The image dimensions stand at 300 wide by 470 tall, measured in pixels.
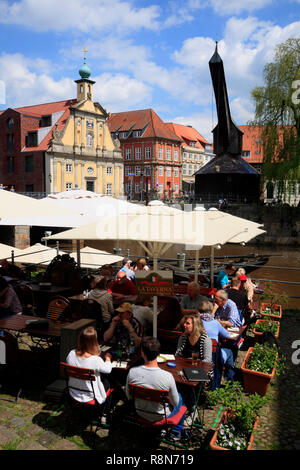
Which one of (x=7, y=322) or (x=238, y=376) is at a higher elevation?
(x=7, y=322)

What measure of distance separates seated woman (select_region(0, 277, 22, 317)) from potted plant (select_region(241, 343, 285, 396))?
3832mm

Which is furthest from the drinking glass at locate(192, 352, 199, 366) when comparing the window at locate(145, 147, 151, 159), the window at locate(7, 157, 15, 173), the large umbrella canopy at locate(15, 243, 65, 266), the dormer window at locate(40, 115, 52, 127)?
the window at locate(145, 147, 151, 159)

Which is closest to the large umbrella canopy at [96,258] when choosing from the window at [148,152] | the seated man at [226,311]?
the seated man at [226,311]

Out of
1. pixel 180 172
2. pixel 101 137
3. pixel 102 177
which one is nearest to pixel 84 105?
pixel 101 137

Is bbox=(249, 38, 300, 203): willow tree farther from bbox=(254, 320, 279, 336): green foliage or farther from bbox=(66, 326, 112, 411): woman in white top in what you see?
bbox=(66, 326, 112, 411): woman in white top

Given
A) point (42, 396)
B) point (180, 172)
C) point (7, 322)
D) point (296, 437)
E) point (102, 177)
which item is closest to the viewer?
point (296, 437)

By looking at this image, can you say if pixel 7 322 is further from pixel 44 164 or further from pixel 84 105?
pixel 84 105

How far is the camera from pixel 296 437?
14.2ft

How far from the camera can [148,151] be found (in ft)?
211

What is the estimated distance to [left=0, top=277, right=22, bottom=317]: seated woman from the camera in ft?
20.9

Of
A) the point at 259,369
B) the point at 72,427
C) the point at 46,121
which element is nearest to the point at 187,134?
the point at 46,121

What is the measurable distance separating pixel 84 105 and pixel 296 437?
47583mm

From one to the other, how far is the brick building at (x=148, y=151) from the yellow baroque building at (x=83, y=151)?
11480 mm

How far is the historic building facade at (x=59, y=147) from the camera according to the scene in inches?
1750
